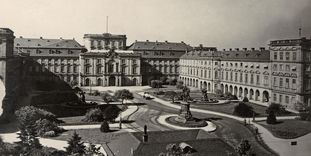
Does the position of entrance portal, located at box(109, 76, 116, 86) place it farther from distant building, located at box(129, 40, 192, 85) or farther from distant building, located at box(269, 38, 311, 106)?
distant building, located at box(269, 38, 311, 106)

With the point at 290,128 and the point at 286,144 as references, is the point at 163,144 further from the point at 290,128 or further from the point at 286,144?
the point at 290,128

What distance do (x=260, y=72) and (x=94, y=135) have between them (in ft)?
62.8

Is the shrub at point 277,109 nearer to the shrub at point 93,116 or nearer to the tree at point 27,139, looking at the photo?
the shrub at point 93,116

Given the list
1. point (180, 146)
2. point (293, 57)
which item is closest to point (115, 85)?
point (293, 57)

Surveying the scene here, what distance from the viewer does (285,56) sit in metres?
26.7

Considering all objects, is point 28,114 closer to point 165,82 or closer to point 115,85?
point 115,85

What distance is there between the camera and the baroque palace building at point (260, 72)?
24.7m

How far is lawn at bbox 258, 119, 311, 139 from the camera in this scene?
Answer: 18562mm

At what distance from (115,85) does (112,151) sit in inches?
1218

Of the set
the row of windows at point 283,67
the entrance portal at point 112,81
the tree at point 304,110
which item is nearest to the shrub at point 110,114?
the tree at point 304,110

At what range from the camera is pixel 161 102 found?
31281 millimetres

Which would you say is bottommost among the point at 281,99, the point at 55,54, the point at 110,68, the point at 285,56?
the point at 281,99

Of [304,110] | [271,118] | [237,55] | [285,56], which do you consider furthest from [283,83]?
[237,55]

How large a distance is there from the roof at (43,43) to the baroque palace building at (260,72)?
16679mm
